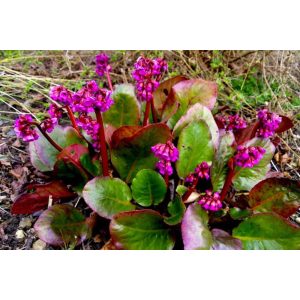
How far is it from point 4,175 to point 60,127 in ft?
1.47

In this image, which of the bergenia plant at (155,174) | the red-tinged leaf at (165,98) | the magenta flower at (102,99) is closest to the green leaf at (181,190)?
the bergenia plant at (155,174)

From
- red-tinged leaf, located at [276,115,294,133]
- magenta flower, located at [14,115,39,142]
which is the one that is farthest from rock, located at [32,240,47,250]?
red-tinged leaf, located at [276,115,294,133]

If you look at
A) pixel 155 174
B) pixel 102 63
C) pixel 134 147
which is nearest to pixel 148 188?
pixel 155 174

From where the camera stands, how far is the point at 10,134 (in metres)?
2.59

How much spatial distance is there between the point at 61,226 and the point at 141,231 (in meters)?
0.34

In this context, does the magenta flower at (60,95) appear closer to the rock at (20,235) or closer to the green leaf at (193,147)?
the green leaf at (193,147)

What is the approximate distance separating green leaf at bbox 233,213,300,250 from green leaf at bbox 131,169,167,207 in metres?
0.34

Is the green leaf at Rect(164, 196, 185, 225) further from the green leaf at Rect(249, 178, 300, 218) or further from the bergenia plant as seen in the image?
the green leaf at Rect(249, 178, 300, 218)

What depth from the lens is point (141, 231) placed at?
73.5 inches

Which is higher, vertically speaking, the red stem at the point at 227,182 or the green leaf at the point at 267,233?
the red stem at the point at 227,182

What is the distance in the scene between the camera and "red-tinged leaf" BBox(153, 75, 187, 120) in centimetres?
219

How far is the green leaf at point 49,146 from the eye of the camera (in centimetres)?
211

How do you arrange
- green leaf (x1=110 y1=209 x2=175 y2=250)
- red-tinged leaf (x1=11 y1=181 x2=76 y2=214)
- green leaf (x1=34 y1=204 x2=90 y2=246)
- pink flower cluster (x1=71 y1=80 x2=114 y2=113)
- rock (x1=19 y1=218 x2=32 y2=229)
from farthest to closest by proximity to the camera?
rock (x1=19 y1=218 x2=32 y2=229) < red-tinged leaf (x1=11 y1=181 x2=76 y2=214) < green leaf (x1=34 y1=204 x2=90 y2=246) < green leaf (x1=110 y1=209 x2=175 y2=250) < pink flower cluster (x1=71 y1=80 x2=114 y2=113)

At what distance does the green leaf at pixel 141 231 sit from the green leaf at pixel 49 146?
50cm
